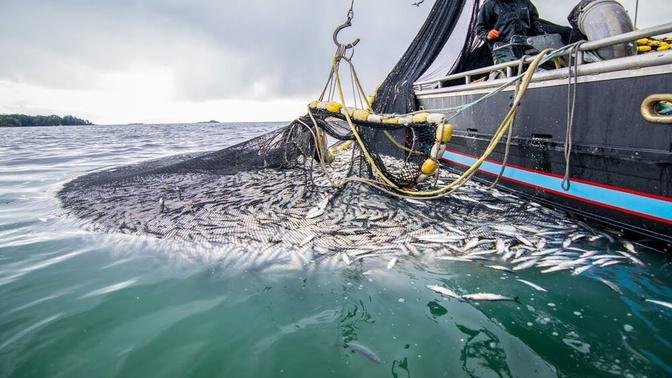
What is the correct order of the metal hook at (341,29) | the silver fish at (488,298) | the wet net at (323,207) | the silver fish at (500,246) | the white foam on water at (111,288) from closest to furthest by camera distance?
the silver fish at (488,298) < the white foam on water at (111,288) < the silver fish at (500,246) < the wet net at (323,207) < the metal hook at (341,29)

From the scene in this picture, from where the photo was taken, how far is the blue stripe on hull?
4297mm

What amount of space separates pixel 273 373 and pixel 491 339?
5.90 ft

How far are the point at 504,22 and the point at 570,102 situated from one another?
12.0 ft

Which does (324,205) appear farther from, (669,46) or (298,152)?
(669,46)

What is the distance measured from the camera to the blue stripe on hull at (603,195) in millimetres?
4297

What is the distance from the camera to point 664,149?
13.4 ft

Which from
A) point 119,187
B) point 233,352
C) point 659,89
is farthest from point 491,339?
point 119,187

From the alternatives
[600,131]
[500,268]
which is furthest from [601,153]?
[500,268]

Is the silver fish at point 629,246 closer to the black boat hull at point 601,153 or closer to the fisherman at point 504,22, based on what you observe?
the black boat hull at point 601,153

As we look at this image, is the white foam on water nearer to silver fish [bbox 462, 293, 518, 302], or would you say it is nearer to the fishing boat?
silver fish [bbox 462, 293, 518, 302]

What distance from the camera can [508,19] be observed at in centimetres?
791

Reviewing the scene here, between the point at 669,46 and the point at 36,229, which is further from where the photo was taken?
the point at 669,46

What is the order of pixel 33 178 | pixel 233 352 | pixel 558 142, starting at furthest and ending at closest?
pixel 33 178, pixel 558 142, pixel 233 352

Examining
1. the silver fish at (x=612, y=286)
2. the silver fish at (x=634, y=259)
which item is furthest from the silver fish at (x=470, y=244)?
the silver fish at (x=634, y=259)
